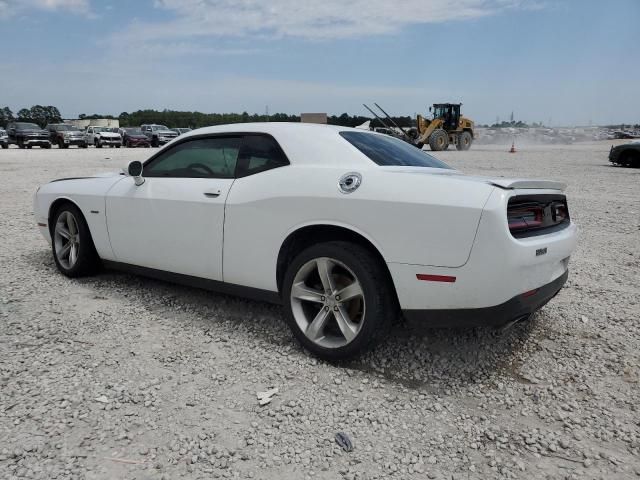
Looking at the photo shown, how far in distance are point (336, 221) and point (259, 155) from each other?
2.89 ft

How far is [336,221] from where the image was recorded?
10.0 feet

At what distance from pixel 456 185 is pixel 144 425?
6.64ft

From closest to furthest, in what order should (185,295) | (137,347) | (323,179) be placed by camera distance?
(323,179) → (137,347) → (185,295)

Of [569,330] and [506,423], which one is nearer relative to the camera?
[506,423]

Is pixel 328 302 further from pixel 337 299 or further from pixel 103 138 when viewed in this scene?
pixel 103 138

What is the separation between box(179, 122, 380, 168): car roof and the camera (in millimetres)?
3271

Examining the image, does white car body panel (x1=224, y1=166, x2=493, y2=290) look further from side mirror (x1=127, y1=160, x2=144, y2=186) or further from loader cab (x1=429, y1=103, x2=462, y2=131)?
loader cab (x1=429, y1=103, x2=462, y2=131)

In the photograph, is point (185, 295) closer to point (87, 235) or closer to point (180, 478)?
point (87, 235)

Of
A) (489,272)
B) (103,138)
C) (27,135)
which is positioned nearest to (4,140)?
(27,135)

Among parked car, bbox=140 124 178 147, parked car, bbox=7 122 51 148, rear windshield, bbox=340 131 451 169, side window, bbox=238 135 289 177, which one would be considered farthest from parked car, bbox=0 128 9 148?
rear windshield, bbox=340 131 451 169

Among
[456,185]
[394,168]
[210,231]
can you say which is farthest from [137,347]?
[456,185]

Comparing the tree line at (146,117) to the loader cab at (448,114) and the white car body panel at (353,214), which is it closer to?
the loader cab at (448,114)

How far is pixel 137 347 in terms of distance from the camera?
11.2 ft

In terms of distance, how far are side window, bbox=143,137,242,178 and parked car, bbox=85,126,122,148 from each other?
35570mm
